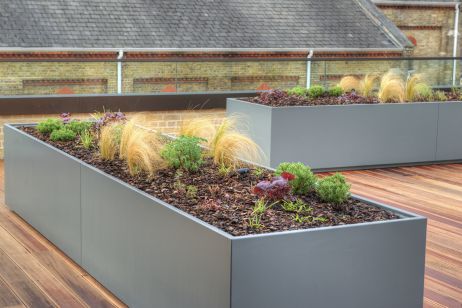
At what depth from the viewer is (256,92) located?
1147 centimetres

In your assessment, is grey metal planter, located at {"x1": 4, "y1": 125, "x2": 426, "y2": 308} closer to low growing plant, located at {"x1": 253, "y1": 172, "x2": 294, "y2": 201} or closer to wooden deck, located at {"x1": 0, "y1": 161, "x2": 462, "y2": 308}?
wooden deck, located at {"x1": 0, "y1": 161, "x2": 462, "y2": 308}

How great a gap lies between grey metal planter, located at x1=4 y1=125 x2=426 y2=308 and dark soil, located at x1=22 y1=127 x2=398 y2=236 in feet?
0.59

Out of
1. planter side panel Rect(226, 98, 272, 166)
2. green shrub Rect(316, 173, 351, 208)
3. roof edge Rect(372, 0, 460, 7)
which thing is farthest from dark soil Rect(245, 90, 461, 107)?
roof edge Rect(372, 0, 460, 7)

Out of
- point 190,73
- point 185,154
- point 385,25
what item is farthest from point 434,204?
point 385,25

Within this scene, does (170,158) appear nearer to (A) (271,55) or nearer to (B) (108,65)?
(B) (108,65)

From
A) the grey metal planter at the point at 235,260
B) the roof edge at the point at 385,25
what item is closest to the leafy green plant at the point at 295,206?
the grey metal planter at the point at 235,260

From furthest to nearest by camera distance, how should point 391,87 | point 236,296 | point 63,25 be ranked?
point 63,25 < point 391,87 < point 236,296

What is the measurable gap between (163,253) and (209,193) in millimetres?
635

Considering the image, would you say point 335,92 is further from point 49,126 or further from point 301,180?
point 301,180

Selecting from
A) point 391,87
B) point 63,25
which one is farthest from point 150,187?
point 63,25

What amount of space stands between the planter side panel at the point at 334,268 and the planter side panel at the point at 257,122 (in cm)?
433

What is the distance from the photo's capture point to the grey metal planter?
421cm

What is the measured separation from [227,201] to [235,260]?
992 millimetres

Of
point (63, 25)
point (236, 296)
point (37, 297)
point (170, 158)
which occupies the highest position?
point (63, 25)
